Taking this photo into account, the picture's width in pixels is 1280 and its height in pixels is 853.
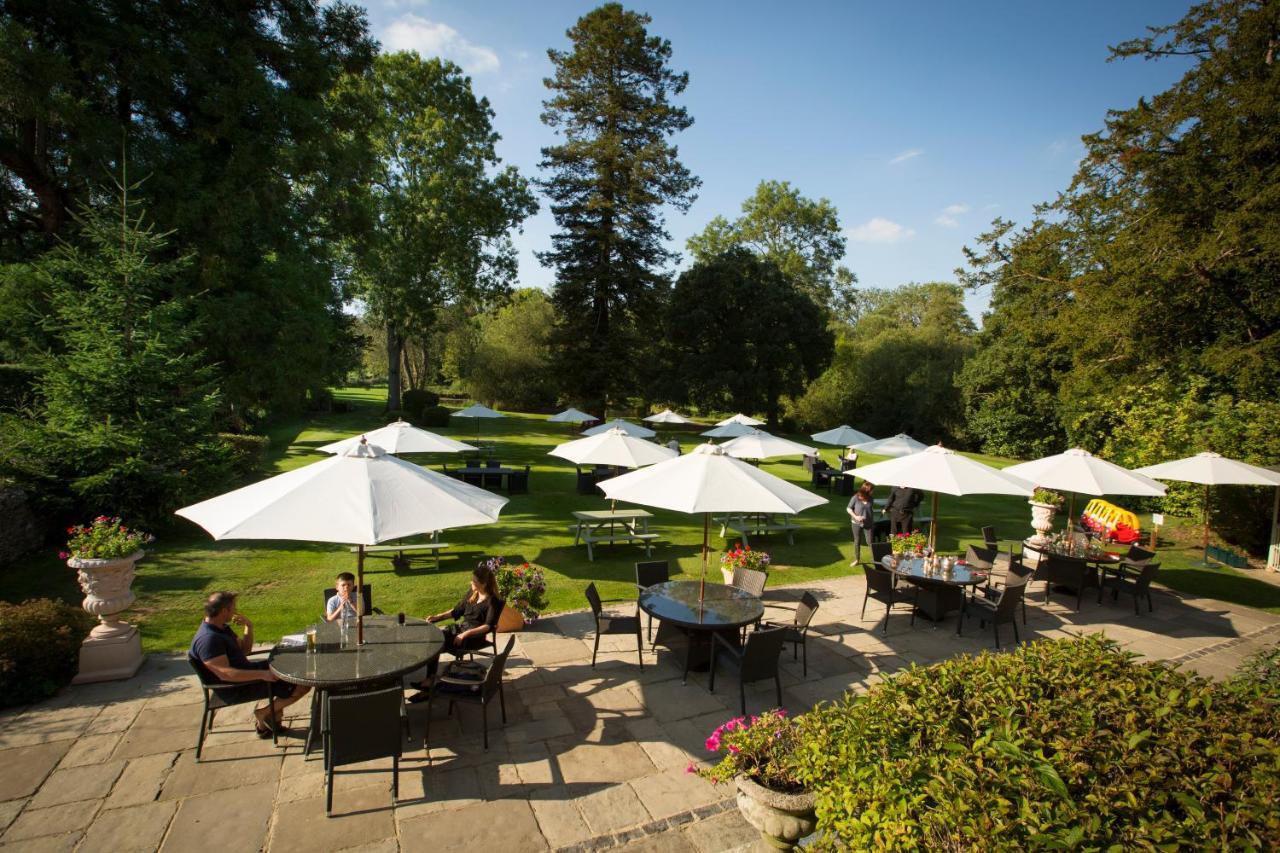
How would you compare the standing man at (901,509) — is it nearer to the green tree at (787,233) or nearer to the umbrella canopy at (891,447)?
the umbrella canopy at (891,447)

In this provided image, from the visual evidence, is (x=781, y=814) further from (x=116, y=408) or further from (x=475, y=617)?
(x=116, y=408)

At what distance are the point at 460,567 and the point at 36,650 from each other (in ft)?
18.2

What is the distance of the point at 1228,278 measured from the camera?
16766 millimetres

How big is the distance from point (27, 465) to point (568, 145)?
95.2ft

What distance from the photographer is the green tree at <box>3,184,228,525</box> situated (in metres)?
10.3

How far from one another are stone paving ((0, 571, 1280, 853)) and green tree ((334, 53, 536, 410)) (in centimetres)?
2864

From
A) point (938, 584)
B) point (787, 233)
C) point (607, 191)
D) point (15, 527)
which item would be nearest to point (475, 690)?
point (938, 584)

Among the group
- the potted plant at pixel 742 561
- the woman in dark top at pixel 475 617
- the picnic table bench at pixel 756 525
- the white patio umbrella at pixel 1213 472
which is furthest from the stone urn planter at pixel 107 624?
the white patio umbrella at pixel 1213 472

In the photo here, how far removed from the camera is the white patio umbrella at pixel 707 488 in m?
6.28

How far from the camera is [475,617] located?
6.23 meters

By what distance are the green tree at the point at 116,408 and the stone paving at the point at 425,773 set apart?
5.72 m

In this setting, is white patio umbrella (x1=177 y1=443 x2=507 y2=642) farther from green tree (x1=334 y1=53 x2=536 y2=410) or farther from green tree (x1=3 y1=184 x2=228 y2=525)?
green tree (x1=334 y1=53 x2=536 y2=410)

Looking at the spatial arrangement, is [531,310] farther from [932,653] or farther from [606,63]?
[932,653]

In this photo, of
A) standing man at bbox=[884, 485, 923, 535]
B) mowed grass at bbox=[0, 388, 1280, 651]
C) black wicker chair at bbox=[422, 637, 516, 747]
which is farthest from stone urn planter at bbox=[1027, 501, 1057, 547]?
black wicker chair at bbox=[422, 637, 516, 747]
